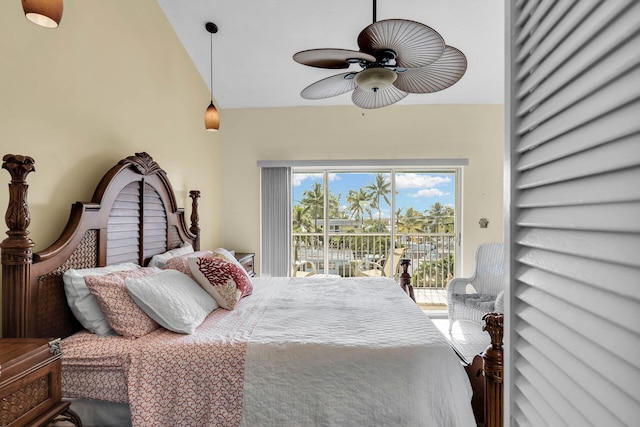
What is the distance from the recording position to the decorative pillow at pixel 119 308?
6.07 feet

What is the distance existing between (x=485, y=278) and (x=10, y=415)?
392 cm

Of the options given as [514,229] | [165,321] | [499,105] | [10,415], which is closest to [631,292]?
[514,229]

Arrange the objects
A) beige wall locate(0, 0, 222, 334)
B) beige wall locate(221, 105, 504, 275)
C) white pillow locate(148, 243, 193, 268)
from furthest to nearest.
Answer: beige wall locate(221, 105, 504, 275)
white pillow locate(148, 243, 193, 268)
beige wall locate(0, 0, 222, 334)

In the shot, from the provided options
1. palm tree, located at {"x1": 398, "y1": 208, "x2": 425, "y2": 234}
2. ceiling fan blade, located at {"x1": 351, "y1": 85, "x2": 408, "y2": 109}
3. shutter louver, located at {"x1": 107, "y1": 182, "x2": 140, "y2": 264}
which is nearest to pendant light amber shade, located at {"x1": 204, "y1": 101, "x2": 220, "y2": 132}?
shutter louver, located at {"x1": 107, "y1": 182, "x2": 140, "y2": 264}

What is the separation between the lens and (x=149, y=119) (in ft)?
10.1

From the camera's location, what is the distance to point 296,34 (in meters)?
3.52

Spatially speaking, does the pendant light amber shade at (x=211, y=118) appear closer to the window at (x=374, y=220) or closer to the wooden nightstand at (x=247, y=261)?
the wooden nightstand at (x=247, y=261)

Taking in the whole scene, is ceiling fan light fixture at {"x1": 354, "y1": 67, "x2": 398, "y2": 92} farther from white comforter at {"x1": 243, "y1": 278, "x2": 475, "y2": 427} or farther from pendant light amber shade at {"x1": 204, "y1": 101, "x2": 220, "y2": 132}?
pendant light amber shade at {"x1": 204, "y1": 101, "x2": 220, "y2": 132}

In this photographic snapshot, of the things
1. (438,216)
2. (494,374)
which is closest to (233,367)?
(494,374)

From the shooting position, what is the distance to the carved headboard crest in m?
2.54

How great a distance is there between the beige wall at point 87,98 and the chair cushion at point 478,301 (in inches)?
117

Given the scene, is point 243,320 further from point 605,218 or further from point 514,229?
point 605,218

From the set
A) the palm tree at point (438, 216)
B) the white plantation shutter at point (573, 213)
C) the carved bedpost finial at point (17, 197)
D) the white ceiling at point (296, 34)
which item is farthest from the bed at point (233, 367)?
the palm tree at point (438, 216)

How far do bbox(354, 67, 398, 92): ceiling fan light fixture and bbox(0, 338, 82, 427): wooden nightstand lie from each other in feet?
6.26
